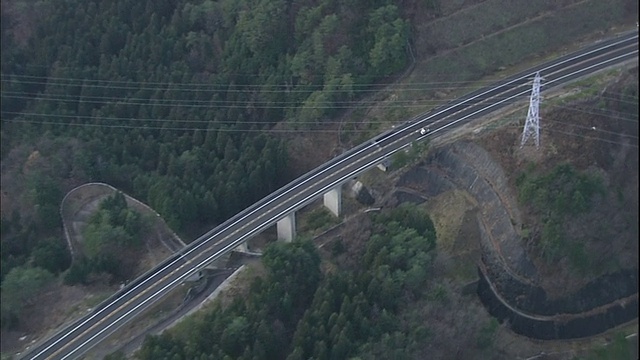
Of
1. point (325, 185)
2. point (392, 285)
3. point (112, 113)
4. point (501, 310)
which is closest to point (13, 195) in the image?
point (112, 113)

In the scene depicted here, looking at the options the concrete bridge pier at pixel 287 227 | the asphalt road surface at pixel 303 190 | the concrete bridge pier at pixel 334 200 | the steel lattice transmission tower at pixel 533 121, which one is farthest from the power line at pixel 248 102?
the concrete bridge pier at pixel 287 227

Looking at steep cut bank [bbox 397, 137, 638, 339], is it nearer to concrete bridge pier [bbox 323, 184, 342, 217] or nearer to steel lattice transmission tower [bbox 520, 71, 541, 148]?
steel lattice transmission tower [bbox 520, 71, 541, 148]

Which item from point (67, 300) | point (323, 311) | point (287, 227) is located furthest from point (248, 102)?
point (323, 311)

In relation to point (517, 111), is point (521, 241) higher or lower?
lower

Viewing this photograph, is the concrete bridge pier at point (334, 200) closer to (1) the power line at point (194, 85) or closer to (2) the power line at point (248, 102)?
(2) the power line at point (248, 102)

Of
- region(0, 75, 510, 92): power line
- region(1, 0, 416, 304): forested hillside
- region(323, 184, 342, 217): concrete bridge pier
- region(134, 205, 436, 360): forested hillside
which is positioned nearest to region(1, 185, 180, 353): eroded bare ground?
region(1, 0, 416, 304): forested hillside

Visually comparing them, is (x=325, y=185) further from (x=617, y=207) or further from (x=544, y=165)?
(x=617, y=207)
